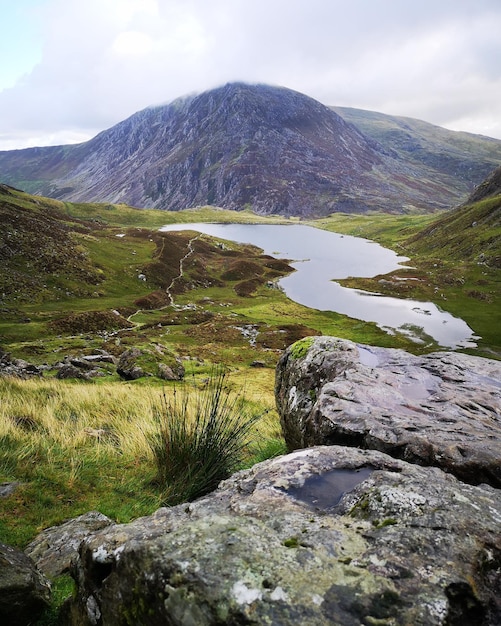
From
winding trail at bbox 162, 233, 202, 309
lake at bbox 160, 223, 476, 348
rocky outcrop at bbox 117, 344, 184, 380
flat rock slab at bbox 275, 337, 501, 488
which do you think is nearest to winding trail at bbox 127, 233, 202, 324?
winding trail at bbox 162, 233, 202, 309

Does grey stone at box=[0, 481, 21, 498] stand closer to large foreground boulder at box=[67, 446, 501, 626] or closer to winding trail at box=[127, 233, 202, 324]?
large foreground boulder at box=[67, 446, 501, 626]

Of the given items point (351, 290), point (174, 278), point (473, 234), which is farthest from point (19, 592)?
point (473, 234)

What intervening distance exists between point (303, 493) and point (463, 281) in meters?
85.5

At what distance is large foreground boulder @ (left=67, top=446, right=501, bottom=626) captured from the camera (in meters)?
2.76

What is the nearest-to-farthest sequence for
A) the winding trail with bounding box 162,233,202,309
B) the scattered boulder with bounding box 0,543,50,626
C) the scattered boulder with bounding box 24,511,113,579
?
1. the scattered boulder with bounding box 0,543,50,626
2. the scattered boulder with bounding box 24,511,113,579
3. the winding trail with bounding box 162,233,202,309

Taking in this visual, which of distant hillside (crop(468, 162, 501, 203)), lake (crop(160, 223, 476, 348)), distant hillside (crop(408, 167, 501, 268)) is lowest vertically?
lake (crop(160, 223, 476, 348))

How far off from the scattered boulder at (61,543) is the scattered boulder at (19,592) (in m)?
0.76

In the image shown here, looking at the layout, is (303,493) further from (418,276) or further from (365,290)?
(418,276)

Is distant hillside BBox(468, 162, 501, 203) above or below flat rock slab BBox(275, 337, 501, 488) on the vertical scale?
above

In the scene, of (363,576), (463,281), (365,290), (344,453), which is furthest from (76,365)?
(463,281)

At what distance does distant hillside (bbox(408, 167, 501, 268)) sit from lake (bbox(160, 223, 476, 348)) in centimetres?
1213

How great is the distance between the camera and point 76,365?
1046 inches

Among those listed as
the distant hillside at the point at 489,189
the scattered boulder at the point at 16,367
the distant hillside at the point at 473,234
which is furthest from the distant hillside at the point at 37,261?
the distant hillside at the point at 489,189

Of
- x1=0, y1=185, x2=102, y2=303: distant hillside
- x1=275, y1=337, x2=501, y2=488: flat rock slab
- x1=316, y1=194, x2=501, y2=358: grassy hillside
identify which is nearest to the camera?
x1=275, y1=337, x2=501, y2=488: flat rock slab
